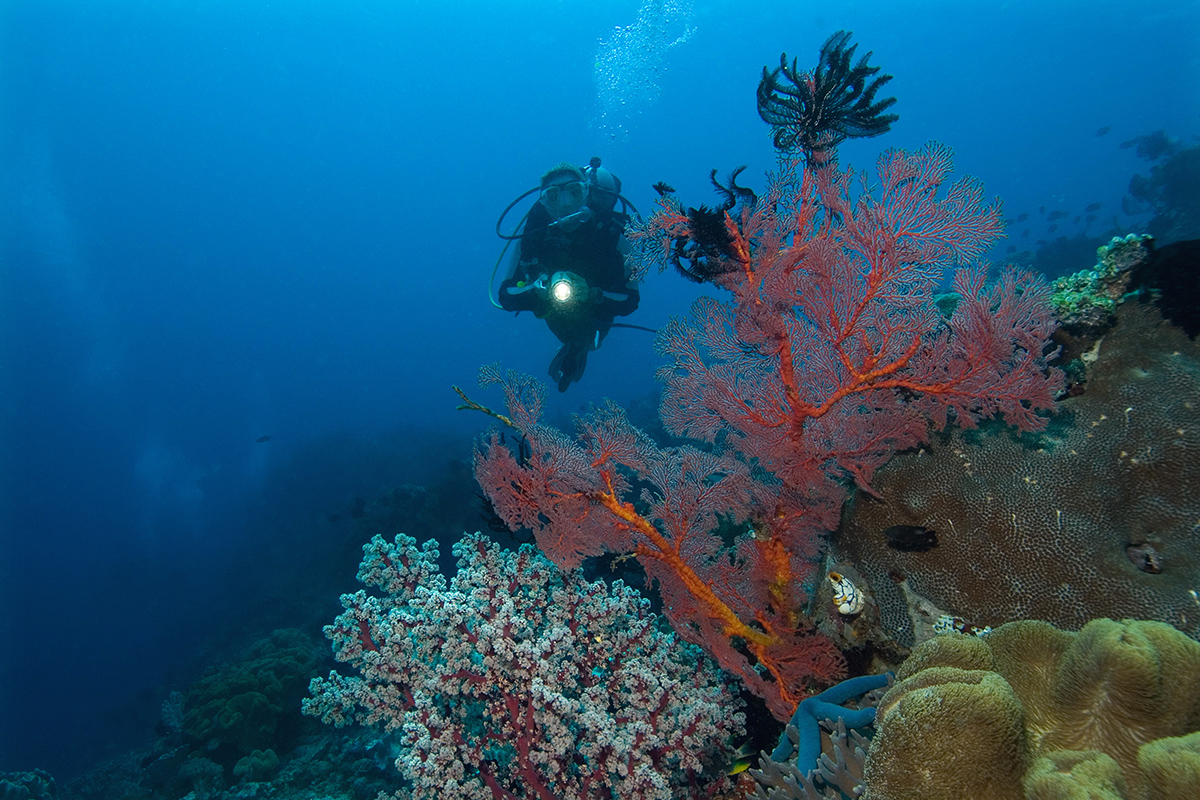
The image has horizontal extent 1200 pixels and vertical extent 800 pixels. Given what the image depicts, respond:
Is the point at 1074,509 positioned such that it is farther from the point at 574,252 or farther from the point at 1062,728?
the point at 574,252

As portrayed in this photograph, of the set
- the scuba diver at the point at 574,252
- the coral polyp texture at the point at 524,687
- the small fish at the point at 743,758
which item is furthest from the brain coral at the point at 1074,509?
the scuba diver at the point at 574,252

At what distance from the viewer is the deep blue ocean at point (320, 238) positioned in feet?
79.7

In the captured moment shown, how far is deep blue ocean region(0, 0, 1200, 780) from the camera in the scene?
2428 cm

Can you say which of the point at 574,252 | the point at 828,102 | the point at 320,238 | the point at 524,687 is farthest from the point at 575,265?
the point at 320,238

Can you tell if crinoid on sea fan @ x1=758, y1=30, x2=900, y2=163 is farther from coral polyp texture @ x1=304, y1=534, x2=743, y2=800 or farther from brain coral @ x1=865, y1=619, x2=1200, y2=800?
coral polyp texture @ x1=304, y1=534, x2=743, y2=800

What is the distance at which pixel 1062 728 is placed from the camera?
1547 millimetres

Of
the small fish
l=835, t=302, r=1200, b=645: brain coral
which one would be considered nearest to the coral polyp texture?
the small fish

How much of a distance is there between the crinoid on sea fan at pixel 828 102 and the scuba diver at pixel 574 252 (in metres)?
5.63

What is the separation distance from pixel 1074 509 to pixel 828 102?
3.16m

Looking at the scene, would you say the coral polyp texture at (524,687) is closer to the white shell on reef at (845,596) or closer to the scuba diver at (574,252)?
the white shell on reef at (845,596)

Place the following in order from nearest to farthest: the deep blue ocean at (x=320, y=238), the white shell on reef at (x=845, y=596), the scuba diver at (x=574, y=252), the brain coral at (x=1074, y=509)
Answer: the brain coral at (x=1074, y=509) < the white shell on reef at (x=845, y=596) < the scuba diver at (x=574, y=252) < the deep blue ocean at (x=320, y=238)

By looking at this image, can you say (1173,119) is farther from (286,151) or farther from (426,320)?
(286,151)

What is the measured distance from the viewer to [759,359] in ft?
10.7

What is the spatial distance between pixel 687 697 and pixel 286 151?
135719 millimetres
